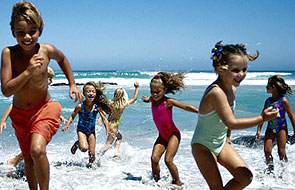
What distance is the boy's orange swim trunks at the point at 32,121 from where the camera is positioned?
3.57 metres

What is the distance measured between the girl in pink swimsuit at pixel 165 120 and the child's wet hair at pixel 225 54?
135 cm

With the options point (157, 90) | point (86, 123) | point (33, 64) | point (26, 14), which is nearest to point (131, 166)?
point (86, 123)

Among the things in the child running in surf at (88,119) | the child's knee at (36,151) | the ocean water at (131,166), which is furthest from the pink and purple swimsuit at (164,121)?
the child's knee at (36,151)

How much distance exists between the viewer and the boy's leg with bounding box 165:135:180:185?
474 cm

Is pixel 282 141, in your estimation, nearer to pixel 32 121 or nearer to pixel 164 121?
pixel 164 121

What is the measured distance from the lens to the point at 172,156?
4785mm

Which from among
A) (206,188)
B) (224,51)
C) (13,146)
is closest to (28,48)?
(224,51)

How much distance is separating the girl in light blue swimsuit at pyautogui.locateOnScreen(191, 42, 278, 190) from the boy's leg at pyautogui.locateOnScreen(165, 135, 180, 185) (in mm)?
1268

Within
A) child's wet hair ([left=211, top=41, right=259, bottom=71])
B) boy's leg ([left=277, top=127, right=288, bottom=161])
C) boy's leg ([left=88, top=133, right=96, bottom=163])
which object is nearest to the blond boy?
child's wet hair ([left=211, top=41, right=259, bottom=71])

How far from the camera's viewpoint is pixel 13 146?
757 centimetres

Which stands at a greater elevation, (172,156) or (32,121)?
(32,121)

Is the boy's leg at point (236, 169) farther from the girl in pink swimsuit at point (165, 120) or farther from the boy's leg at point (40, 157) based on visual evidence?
the boy's leg at point (40, 157)

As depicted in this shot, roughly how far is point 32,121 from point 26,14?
3.74 ft

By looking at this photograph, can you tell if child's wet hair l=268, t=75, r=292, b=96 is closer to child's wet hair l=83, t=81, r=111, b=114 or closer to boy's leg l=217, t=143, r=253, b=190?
boy's leg l=217, t=143, r=253, b=190
